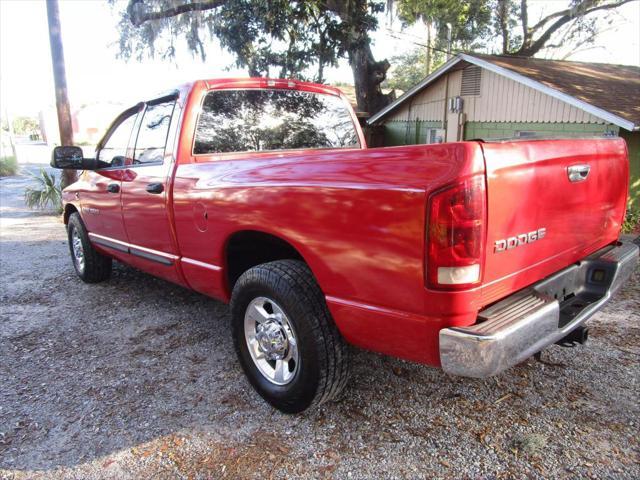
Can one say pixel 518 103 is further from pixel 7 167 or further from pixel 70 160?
pixel 7 167

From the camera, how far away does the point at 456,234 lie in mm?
1867

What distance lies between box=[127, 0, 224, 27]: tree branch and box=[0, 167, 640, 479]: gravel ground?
1205 centimetres

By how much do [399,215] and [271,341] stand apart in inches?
46.6

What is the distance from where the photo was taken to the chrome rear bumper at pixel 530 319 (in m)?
1.92

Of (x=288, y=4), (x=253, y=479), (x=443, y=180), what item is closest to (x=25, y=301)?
(x=253, y=479)

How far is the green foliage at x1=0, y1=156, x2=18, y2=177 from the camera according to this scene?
20.3 metres

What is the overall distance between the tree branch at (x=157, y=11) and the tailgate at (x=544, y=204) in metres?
13.1

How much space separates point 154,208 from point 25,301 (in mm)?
2334

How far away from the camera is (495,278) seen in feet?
6.78

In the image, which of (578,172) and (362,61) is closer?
(578,172)

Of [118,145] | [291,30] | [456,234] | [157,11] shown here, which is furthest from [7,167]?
[456,234]

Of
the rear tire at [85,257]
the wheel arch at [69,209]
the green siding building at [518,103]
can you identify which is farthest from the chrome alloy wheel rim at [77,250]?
the green siding building at [518,103]

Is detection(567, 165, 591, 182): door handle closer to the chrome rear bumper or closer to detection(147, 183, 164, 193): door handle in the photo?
the chrome rear bumper

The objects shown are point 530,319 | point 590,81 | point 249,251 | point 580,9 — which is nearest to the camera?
point 530,319
